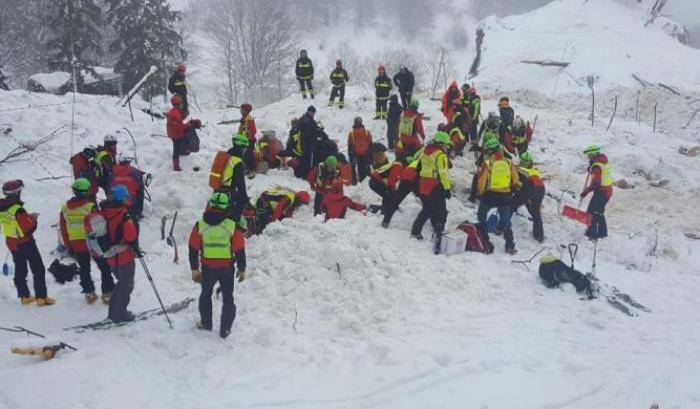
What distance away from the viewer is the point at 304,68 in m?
17.2

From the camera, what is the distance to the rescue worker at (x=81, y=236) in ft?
21.9

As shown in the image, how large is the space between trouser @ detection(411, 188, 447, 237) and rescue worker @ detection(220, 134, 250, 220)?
295 cm

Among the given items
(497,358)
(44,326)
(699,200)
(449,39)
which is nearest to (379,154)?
(497,358)

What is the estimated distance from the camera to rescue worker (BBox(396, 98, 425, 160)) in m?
11.3

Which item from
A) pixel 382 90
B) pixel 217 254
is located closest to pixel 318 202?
pixel 217 254

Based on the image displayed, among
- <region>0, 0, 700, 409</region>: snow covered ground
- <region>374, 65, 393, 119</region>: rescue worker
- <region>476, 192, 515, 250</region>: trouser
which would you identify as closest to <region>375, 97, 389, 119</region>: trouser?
<region>374, 65, 393, 119</region>: rescue worker

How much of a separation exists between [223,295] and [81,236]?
2.18m

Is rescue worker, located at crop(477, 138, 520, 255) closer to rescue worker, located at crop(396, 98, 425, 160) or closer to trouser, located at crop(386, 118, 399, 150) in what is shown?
rescue worker, located at crop(396, 98, 425, 160)

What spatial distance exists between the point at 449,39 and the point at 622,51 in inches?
1951

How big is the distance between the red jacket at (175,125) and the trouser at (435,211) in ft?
18.0

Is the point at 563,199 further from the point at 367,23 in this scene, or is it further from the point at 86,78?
the point at 367,23

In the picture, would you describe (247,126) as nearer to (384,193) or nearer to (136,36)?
(384,193)

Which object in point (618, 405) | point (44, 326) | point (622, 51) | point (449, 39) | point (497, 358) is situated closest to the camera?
point (618, 405)

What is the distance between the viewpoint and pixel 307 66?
17.2 m
